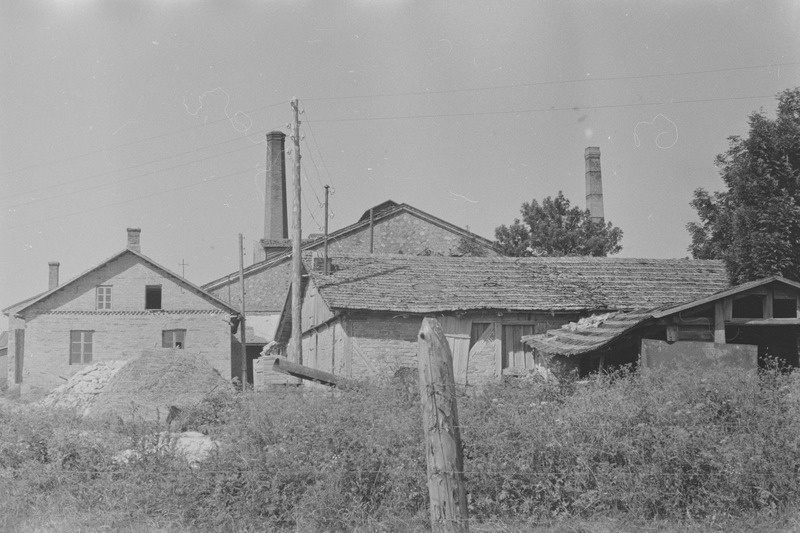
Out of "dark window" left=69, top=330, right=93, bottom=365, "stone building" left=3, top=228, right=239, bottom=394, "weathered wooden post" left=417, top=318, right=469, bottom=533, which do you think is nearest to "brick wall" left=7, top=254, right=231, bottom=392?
"stone building" left=3, top=228, right=239, bottom=394

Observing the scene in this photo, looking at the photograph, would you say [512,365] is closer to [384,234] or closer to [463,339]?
[463,339]

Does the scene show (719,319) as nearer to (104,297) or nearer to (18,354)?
(104,297)

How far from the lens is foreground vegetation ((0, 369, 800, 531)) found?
7.12 meters

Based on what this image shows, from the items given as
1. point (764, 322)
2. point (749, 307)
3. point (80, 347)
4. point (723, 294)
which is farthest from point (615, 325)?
point (80, 347)

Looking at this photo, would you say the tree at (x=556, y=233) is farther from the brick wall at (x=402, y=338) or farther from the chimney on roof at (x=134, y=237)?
the chimney on roof at (x=134, y=237)

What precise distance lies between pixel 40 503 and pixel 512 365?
15.0m

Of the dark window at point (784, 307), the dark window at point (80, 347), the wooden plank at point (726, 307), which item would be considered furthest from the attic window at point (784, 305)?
the dark window at point (80, 347)

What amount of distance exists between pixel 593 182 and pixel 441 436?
33.7 meters

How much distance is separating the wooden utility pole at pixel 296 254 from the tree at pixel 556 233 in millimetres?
13443

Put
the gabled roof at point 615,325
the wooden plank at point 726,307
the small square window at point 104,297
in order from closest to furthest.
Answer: the gabled roof at point 615,325 → the wooden plank at point 726,307 → the small square window at point 104,297

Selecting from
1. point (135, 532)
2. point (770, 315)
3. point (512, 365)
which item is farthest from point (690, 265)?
point (135, 532)

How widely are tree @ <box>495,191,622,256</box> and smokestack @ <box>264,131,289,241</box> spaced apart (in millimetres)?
13431

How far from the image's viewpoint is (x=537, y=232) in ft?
112

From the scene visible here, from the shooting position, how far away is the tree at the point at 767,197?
57.8 ft
